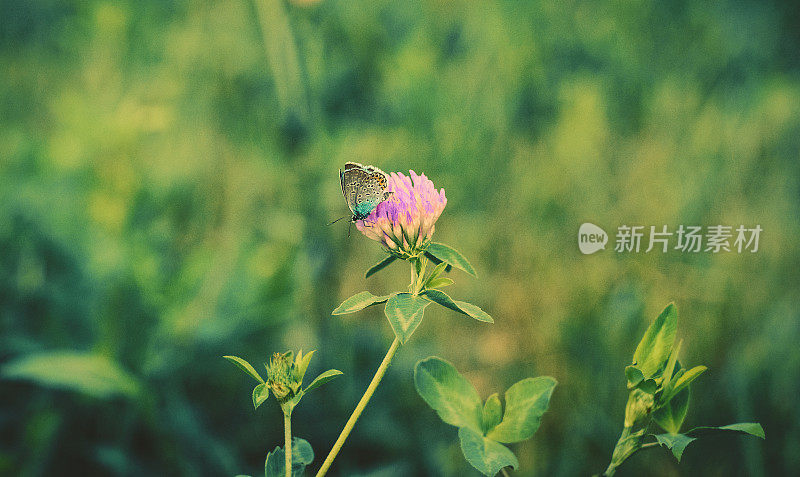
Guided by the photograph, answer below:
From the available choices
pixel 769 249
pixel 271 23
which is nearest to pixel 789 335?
pixel 769 249

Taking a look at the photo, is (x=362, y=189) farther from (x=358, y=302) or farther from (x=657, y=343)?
(x=657, y=343)

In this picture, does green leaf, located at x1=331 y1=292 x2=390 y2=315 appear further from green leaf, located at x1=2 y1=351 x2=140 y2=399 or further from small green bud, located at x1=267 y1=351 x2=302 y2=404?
green leaf, located at x1=2 y1=351 x2=140 y2=399

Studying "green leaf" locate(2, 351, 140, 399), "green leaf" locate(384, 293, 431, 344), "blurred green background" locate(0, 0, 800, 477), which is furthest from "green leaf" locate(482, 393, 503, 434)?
"green leaf" locate(2, 351, 140, 399)

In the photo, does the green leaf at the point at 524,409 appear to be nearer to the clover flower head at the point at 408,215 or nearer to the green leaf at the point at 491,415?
the green leaf at the point at 491,415

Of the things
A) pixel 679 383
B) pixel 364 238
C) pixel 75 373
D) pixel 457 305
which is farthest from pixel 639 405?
pixel 364 238

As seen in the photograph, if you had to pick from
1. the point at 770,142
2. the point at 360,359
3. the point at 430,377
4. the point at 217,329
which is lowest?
the point at 430,377

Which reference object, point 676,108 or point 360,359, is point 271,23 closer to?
point 360,359
